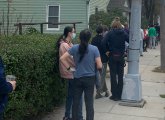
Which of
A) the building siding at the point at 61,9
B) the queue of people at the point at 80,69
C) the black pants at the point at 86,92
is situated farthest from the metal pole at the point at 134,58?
the building siding at the point at 61,9

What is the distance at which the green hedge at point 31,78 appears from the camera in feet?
21.4

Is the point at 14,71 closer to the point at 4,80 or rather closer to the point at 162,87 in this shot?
the point at 4,80

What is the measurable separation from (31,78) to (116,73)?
11.8 ft

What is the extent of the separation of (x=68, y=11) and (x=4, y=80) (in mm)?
21450

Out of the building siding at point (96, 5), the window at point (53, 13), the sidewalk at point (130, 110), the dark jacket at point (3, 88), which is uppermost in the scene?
the building siding at point (96, 5)

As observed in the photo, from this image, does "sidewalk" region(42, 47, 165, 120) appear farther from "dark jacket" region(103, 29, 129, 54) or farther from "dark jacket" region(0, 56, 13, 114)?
"dark jacket" region(0, 56, 13, 114)

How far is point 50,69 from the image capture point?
7.98m

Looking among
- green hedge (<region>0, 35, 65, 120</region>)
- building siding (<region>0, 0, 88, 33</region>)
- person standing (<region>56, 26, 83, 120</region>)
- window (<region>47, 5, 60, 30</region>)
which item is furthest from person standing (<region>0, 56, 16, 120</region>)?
window (<region>47, 5, 60, 30</region>)

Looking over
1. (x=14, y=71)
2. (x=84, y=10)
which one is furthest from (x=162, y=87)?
(x=84, y=10)

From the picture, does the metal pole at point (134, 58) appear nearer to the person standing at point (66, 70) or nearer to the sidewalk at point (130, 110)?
the sidewalk at point (130, 110)

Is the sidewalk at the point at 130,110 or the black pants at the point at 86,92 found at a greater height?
the black pants at the point at 86,92

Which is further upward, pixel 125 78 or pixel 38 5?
pixel 38 5

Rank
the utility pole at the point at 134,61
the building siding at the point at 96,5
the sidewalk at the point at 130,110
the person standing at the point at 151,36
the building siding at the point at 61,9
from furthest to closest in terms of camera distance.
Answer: the person standing at the point at 151,36 < the building siding at the point at 96,5 < the building siding at the point at 61,9 < the utility pole at the point at 134,61 < the sidewalk at the point at 130,110

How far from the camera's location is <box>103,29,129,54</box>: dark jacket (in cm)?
1010
